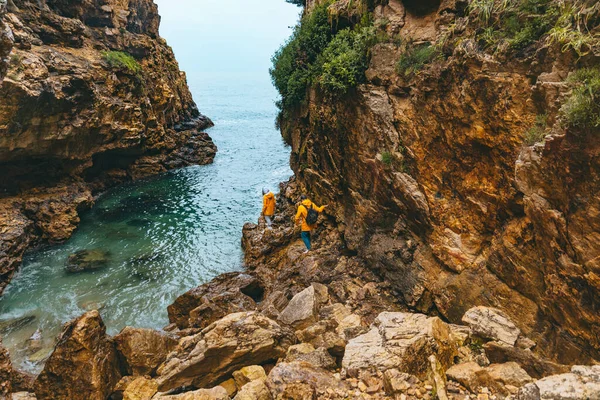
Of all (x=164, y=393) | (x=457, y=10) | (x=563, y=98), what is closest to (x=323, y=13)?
(x=457, y=10)

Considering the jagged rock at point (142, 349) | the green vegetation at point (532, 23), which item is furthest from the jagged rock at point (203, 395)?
the green vegetation at point (532, 23)

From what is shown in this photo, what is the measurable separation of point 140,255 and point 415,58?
1431 centimetres

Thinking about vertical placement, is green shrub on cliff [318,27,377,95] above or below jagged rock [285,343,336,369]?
above

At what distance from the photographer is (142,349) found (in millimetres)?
8539

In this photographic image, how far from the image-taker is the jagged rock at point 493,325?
624 cm

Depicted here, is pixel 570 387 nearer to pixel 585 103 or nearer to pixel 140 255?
pixel 585 103

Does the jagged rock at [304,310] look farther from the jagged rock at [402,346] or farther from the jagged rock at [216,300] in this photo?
the jagged rock at [402,346]

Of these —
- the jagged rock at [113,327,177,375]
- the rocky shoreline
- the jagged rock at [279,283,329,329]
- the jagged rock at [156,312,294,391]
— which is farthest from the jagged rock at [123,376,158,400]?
the jagged rock at [279,283,329,329]

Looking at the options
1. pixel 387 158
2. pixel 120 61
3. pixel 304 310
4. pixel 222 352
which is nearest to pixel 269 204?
pixel 387 158

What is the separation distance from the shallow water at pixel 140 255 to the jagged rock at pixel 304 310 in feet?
18.0

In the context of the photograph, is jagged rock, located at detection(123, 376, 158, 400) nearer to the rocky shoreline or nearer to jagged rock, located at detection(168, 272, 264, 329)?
the rocky shoreline

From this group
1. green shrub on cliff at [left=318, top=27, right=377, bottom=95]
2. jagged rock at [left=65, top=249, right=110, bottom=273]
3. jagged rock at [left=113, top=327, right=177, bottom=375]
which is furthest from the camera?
jagged rock at [left=65, top=249, right=110, bottom=273]

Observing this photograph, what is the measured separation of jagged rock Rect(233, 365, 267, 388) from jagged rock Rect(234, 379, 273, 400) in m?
0.80

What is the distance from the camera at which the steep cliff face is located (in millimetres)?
5934
